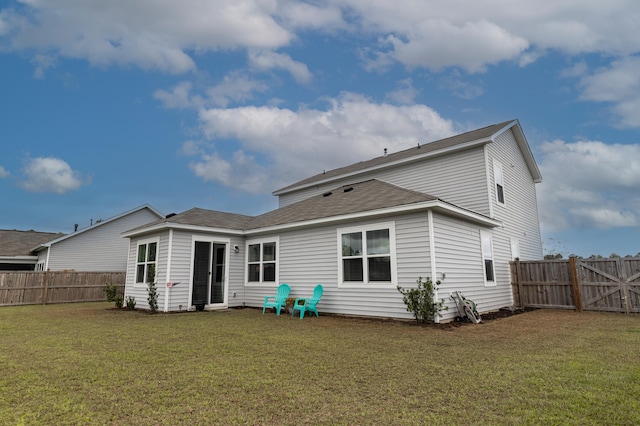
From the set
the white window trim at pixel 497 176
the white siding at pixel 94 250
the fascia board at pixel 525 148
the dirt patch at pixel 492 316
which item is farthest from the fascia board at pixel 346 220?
the white siding at pixel 94 250

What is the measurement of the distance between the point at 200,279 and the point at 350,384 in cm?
885

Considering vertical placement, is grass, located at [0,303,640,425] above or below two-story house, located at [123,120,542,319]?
below

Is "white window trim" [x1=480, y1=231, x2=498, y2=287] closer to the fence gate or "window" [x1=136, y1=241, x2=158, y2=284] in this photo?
the fence gate

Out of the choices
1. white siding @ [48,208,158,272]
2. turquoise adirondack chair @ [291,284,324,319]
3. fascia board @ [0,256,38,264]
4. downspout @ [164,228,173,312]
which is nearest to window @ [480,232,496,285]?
turquoise adirondack chair @ [291,284,324,319]

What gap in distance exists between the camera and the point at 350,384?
11.3 ft

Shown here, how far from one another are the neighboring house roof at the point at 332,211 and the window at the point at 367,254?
53 cm

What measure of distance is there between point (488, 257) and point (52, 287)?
16521mm

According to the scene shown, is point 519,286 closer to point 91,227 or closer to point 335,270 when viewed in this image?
point 335,270

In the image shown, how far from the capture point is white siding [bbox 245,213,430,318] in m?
7.94

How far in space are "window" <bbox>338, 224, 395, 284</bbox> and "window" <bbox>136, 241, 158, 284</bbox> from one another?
6237mm

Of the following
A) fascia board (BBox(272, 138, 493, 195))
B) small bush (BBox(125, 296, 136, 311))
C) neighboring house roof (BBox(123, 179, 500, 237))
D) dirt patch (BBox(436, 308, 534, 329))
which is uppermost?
fascia board (BBox(272, 138, 493, 195))

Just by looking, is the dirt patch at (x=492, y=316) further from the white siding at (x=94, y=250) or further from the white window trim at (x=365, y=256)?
the white siding at (x=94, y=250)

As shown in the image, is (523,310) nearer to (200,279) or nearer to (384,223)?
(384,223)

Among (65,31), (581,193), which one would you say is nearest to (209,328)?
(65,31)
